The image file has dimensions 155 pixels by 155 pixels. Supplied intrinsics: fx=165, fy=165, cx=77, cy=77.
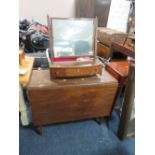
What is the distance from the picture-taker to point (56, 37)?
1.46 m

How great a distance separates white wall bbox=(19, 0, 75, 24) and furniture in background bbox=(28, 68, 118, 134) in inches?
106

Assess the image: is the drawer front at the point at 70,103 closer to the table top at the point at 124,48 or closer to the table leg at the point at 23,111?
the table leg at the point at 23,111

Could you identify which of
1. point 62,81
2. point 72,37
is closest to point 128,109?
point 62,81

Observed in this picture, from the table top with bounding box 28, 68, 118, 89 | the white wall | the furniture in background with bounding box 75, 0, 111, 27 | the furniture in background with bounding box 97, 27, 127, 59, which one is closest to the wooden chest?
the table top with bounding box 28, 68, 118, 89

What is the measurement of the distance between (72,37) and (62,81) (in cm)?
41

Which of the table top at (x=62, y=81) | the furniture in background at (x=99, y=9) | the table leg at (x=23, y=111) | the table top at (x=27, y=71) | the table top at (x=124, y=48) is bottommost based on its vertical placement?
the table leg at (x=23, y=111)

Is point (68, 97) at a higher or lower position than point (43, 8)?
lower

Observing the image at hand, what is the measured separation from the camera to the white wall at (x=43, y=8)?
149 inches

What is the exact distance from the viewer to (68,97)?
5.04 ft

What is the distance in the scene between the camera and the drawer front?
4.88 ft

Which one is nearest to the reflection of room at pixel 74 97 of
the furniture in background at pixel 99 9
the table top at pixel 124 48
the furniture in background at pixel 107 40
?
the table top at pixel 124 48

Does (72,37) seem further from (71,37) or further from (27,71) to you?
(27,71)
